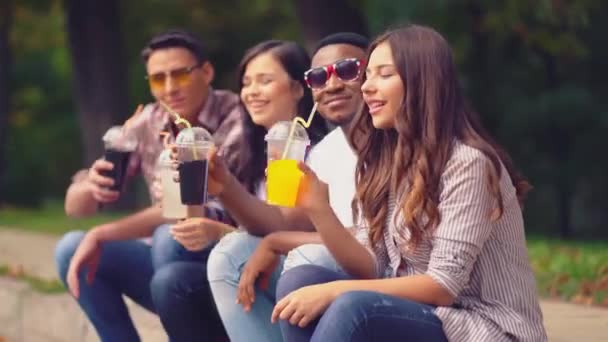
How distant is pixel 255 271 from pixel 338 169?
441mm

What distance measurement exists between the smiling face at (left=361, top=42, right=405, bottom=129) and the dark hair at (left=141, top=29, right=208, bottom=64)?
5.55 ft

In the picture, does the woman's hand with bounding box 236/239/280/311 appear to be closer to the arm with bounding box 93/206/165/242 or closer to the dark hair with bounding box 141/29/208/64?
the arm with bounding box 93/206/165/242

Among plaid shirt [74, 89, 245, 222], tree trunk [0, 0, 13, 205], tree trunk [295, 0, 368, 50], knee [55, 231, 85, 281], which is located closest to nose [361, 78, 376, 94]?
plaid shirt [74, 89, 245, 222]

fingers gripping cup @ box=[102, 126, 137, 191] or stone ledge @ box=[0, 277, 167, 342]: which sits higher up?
fingers gripping cup @ box=[102, 126, 137, 191]

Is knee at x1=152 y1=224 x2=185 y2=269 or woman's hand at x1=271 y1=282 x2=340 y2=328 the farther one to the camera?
knee at x1=152 y1=224 x2=185 y2=269

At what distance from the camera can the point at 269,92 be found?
4949mm

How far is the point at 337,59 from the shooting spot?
483 centimetres

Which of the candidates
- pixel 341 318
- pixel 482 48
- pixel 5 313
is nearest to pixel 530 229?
pixel 482 48

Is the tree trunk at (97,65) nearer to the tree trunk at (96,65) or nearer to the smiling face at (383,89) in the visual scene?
the tree trunk at (96,65)

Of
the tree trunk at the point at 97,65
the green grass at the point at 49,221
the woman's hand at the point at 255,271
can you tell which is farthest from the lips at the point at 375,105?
the tree trunk at the point at 97,65

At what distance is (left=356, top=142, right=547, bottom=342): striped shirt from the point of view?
3588 millimetres

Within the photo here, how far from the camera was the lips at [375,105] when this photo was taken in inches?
151

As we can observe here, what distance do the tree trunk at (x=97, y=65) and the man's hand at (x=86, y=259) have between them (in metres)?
10.2

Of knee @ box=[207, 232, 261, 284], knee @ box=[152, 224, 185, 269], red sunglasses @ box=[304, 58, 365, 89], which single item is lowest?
knee @ box=[152, 224, 185, 269]
